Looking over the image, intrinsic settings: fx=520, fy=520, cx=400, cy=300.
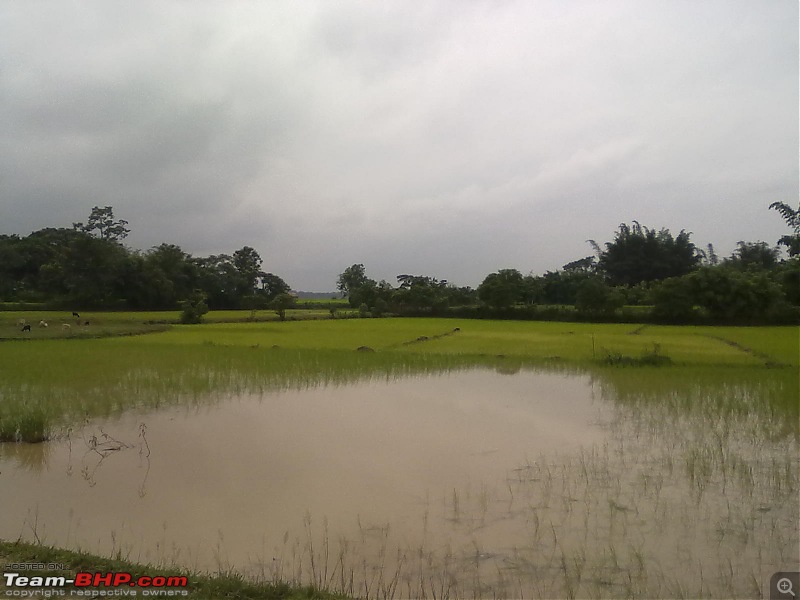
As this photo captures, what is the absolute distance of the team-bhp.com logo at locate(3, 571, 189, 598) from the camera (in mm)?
2859

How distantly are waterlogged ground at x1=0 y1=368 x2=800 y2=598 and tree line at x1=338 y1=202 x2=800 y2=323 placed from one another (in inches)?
629

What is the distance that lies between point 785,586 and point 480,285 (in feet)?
107

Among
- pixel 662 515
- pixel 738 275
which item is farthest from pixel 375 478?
pixel 738 275

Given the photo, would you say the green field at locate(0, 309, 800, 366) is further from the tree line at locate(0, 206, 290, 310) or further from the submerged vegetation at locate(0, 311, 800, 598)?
the tree line at locate(0, 206, 290, 310)

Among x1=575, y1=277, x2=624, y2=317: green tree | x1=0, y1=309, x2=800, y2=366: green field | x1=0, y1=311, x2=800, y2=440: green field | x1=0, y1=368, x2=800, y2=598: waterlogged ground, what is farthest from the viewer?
x1=575, y1=277, x2=624, y2=317: green tree

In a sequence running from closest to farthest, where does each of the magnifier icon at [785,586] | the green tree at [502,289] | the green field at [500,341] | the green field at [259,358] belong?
1. the magnifier icon at [785,586]
2. the green field at [259,358]
3. the green field at [500,341]
4. the green tree at [502,289]

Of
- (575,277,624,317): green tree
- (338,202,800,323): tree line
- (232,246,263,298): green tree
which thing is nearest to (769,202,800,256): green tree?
(338,202,800,323): tree line

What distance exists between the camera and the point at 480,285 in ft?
117

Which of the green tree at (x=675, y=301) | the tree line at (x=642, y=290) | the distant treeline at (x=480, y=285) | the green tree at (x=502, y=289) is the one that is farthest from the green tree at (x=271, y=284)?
the green tree at (x=675, y=301)

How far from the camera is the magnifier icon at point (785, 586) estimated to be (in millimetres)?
3023

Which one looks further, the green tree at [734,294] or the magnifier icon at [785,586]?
the green tree at [734,294]

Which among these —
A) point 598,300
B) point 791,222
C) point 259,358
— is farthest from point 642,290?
point 259,358

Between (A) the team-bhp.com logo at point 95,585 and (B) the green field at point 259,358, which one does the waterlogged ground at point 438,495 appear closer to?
(A) the team-bhp.com logo at point 95,585

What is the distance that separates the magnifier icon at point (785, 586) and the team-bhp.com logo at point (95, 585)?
3421mm
